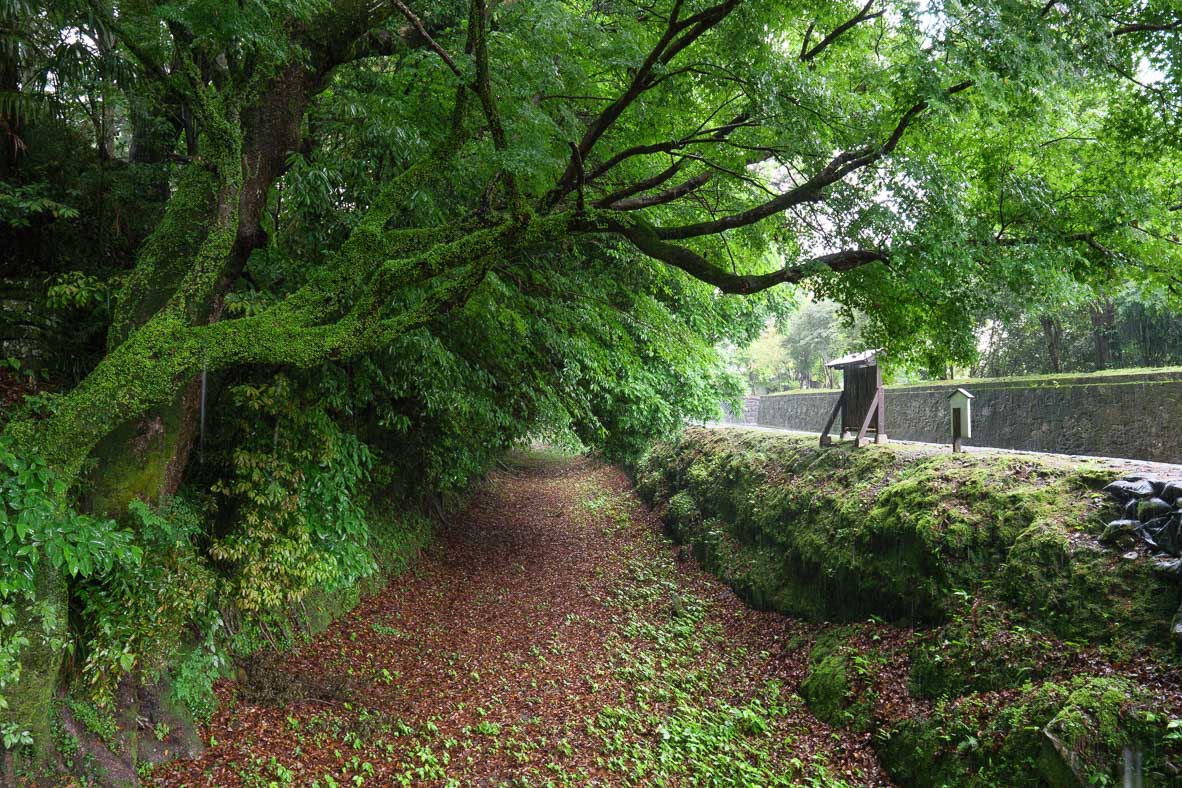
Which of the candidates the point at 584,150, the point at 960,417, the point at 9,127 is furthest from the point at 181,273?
the point at 960,417

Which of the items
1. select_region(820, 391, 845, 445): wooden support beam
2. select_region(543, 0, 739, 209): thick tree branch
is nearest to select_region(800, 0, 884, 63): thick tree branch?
select_region(543, 0, 739, 209): thick tree branch

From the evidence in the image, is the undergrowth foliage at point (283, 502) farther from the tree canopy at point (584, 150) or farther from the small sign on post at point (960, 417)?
the small sign on post at point (960, 417)

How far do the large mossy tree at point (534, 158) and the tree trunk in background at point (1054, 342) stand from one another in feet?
48.5

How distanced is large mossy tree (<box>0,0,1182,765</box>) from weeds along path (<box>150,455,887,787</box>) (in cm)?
207

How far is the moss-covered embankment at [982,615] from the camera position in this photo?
4441 millimetres

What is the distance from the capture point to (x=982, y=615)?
234 inches

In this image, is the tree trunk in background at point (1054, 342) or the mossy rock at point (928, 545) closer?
the mossy rock at point (928, 545)

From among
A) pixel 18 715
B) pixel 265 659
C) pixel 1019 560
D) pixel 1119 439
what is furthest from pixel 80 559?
pixel 1119 439

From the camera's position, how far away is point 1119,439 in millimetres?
10000

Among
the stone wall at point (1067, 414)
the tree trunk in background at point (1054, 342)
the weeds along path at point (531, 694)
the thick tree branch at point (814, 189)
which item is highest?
the thick tree branch at point (814, 189)

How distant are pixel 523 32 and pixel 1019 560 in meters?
6.77

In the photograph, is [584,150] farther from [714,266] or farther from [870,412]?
[870,412]

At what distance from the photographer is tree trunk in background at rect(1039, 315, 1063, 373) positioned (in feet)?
60.1

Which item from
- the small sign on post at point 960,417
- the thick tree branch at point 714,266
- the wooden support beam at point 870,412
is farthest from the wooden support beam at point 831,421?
the thick tree branch at point 714,266
